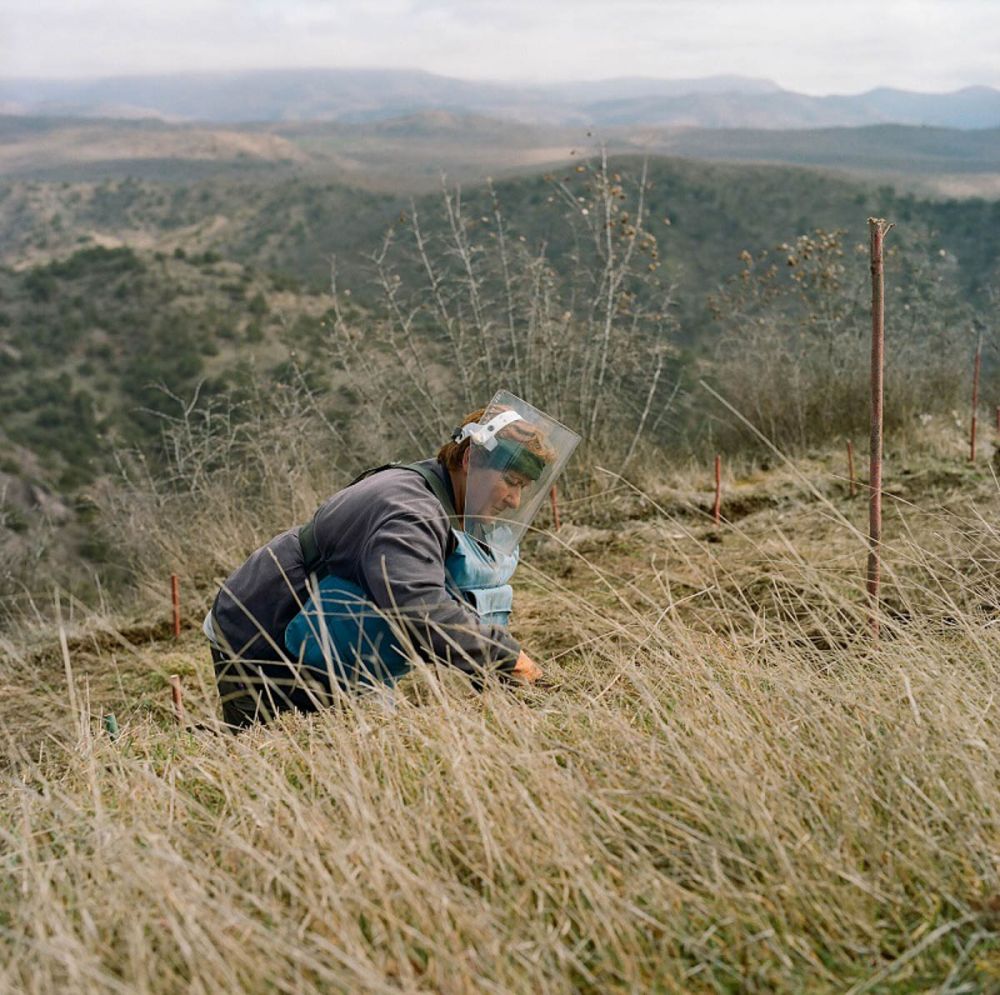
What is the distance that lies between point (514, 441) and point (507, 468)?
0.24 ft

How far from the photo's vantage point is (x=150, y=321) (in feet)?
108

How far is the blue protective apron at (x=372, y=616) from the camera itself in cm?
279

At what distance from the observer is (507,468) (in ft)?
9.47

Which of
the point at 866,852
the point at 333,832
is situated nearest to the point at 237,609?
the point at 333,832

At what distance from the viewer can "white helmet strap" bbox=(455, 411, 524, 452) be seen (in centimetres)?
283

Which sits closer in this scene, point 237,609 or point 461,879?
point 461,879

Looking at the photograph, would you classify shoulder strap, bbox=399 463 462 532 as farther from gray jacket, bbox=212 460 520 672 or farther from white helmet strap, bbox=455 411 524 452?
white helmet strap, bbox=455 411 524 452

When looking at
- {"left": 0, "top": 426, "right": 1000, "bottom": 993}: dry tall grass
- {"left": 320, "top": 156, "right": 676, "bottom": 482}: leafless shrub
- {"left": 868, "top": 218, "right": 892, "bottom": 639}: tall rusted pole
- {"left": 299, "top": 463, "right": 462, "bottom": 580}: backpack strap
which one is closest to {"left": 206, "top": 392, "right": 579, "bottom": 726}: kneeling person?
{"left": 299, "top": 463, "right": 462, "bottom": 580}: backpack strap

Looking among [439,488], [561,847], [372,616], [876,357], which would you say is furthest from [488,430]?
[876,357]

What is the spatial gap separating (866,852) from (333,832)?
0.95 meters

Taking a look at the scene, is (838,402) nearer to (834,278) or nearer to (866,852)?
(834,278)

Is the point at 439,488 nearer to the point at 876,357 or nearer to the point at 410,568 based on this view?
the point at 410,568

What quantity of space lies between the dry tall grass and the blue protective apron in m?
0.22

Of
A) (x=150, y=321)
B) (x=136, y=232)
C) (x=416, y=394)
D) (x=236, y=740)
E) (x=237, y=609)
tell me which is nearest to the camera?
(x=236, y=740)
